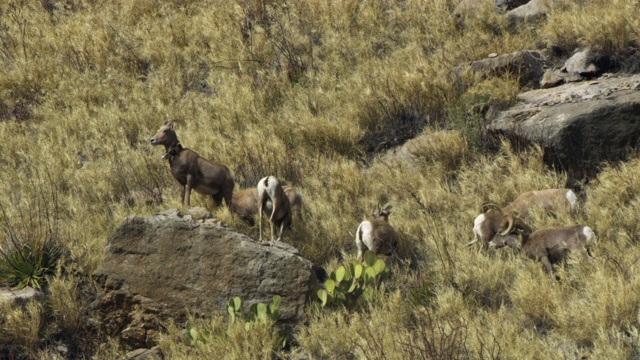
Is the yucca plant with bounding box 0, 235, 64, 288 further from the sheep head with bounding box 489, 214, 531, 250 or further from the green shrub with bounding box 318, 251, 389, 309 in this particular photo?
the sheep head with bounding box 489, 214, 531, 250

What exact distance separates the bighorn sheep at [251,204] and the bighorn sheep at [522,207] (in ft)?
7.16

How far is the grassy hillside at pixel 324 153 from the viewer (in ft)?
22.4

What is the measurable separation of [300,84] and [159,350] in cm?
646

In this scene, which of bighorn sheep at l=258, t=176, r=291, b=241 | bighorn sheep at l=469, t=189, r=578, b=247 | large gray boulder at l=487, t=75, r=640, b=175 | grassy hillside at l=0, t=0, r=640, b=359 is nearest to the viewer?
grassy hillside at l=0, t=0, r=640, b=359

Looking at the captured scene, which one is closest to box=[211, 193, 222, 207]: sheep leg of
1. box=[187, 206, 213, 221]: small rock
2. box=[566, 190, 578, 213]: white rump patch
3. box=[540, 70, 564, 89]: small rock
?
box=[187, 206, 213, 221]: small rock

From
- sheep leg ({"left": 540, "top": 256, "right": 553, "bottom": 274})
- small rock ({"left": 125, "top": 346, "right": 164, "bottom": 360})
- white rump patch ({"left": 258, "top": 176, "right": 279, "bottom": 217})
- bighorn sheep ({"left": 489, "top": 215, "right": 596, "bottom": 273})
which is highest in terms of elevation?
white rump patch ({"left": 258, "top": 176, "right": 279, "bottom": 217})

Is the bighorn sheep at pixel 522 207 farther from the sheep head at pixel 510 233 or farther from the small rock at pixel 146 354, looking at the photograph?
the small rock at pixel 146 354

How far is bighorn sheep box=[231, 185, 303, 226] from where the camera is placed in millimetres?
9094

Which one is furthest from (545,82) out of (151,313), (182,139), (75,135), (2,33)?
(2,33)

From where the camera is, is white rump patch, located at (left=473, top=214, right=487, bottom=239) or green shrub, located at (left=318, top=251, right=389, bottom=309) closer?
green shrub, located at (left=318, top=251, right=389, bottom=309)

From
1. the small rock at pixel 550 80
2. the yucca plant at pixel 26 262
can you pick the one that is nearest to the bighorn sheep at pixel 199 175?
A: the yucca plant at pixel 26 262

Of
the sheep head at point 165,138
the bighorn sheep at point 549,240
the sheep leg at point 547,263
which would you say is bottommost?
the sheep leg at point 547,263

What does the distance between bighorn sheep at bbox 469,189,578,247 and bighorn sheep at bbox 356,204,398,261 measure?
0.87m

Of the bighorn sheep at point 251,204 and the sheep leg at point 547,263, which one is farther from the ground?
the bighorn sheep at point 251,204
